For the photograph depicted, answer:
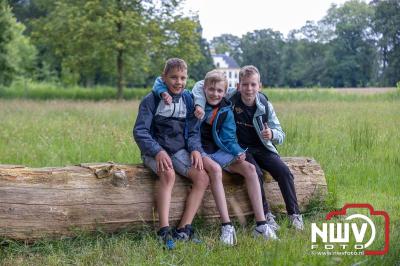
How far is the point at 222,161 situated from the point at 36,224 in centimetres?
178

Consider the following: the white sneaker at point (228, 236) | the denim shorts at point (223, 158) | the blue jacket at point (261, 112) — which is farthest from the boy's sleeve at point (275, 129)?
the white sneaker at point (228, 236)

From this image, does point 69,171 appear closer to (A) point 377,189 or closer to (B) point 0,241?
(B) point 0,241

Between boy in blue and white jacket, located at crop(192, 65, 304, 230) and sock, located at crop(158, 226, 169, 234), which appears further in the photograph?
boy in blue and white jacket, located at crop(192, 65, 304, 230)

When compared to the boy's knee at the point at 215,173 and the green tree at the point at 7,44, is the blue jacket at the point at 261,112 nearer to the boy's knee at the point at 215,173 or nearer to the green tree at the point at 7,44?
the boy's knee at the point at 215,173

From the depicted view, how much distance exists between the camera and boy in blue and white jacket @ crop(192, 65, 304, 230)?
497 centimetres

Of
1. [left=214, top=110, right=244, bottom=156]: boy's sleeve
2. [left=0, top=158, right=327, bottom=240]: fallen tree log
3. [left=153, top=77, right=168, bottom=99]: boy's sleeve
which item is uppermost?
[left=153, top=77, right=168, bottom=99]: boy's sleeve

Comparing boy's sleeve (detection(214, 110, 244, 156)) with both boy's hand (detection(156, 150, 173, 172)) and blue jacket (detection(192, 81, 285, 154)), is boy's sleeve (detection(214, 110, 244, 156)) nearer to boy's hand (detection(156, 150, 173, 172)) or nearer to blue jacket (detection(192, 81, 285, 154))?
blue jacket (detection(192, 81, 285, 154))

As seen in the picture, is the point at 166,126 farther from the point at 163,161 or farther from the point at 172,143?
the point at 163,161

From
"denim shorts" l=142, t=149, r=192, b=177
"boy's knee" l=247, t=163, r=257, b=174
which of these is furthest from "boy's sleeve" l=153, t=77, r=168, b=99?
"boy's knee" l=247, t=163, r=257, b=174

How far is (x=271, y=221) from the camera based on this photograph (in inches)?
194

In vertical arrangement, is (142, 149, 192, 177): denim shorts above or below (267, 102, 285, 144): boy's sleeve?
below

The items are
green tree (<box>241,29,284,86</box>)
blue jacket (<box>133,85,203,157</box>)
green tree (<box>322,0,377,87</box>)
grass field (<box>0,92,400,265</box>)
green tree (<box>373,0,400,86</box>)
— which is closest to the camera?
grass field (<box>0,92,400,265</box>)

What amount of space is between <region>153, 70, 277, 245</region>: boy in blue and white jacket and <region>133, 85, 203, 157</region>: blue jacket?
0.47 ft

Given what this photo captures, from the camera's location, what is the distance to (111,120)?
12734 millimetres
